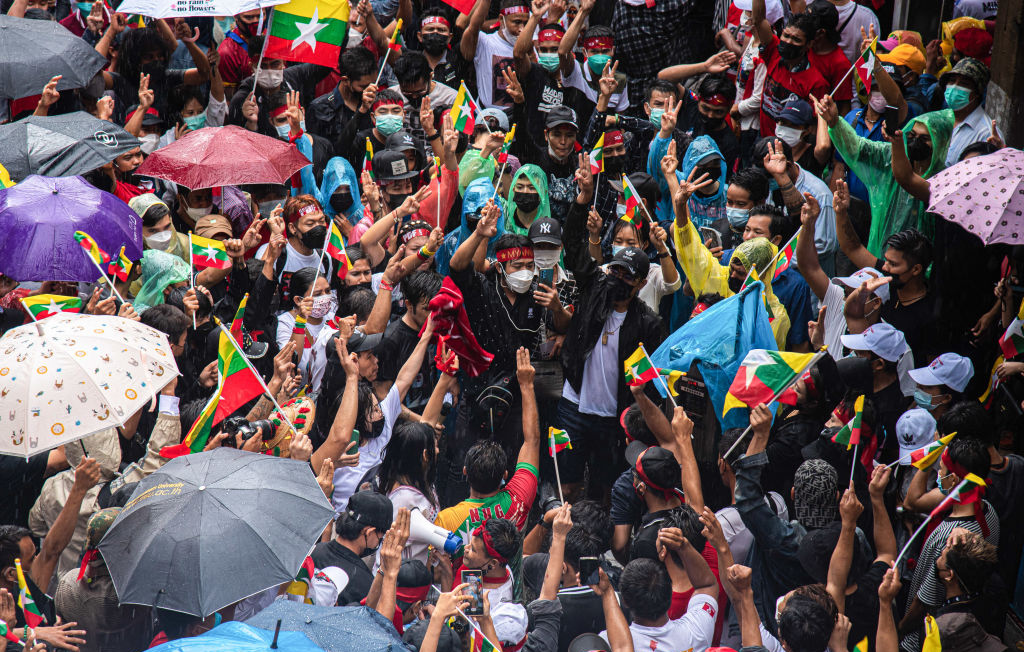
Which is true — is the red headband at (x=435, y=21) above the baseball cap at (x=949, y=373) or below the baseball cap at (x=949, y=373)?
above

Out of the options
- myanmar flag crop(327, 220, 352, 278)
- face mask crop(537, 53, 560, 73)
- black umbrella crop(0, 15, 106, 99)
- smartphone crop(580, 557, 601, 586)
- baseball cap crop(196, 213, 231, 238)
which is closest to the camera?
smartphone crop(580, 557, 601, 586)

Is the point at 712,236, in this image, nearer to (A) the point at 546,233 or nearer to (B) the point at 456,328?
(A) the point at 546,233

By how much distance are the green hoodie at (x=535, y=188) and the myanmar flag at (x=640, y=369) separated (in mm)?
Result: 2032

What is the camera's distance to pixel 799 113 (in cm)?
855

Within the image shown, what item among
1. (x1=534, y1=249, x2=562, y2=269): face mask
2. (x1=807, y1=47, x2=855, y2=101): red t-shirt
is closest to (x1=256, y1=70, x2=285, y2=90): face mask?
(x1=534, y1=249, x2=562, y2=269): face mask

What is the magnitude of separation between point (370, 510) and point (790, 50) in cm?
567

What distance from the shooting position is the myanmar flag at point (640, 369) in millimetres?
6457

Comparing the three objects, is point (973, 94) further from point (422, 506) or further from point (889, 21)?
point (422, 506)

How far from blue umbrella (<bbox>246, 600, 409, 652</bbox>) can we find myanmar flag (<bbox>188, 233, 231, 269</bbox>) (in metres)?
3.85

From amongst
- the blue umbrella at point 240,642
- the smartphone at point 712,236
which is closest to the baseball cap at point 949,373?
the smartphone at point 712,236

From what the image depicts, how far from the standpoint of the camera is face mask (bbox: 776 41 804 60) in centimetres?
909

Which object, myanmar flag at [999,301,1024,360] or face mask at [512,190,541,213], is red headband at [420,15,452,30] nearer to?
face mask at [512,190,541,213]

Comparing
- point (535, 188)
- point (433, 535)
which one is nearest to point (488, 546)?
point (433, 535)

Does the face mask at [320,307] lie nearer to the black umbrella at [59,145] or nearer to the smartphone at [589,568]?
the black umbrella at [59,145]
